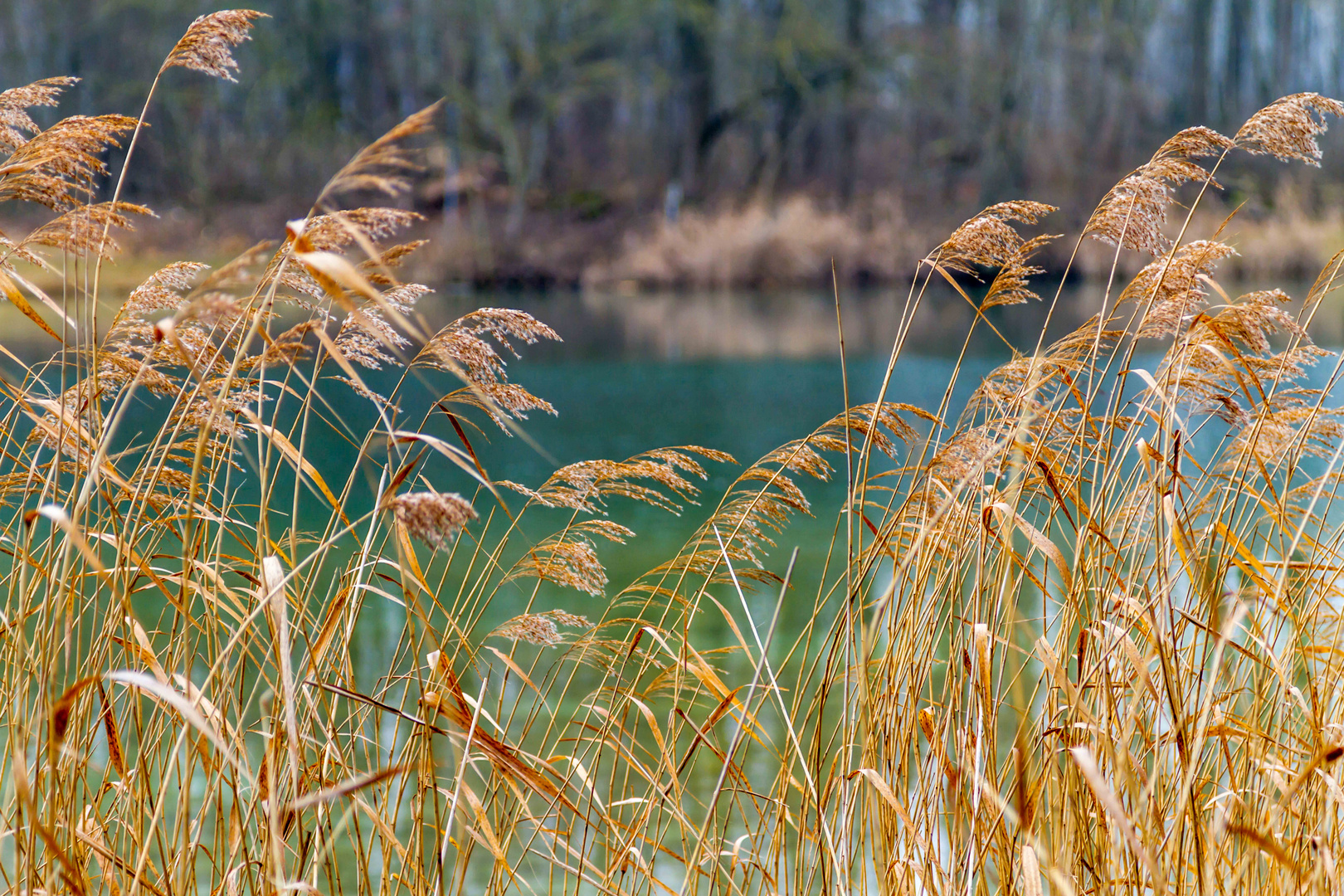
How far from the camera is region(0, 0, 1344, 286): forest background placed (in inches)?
850

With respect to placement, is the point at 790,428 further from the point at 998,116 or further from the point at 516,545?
the point at 998,116

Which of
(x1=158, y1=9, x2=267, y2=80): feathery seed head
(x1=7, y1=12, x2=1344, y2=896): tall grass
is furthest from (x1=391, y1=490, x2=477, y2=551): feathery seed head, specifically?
(x1=158, y1=9, x2=267, y2=80): feathery seed head

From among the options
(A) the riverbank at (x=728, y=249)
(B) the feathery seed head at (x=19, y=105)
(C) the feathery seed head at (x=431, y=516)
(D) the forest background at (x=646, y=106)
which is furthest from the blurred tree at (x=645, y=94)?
(C) the feathery seed head at (x=431, y=516)

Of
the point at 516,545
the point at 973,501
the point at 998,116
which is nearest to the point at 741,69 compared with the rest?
the point at 998,116

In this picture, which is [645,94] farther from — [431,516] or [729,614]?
[431,516]

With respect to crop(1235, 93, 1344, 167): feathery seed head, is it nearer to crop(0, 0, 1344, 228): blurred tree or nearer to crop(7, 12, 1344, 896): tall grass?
crop(7, 12, 1344, 896): tall grass

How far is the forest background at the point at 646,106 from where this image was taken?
21594 mm

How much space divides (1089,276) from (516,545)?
49.0ft

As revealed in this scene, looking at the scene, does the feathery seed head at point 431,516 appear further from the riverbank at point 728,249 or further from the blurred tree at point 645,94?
the blurred tree at point 645,94

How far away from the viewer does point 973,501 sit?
1.34 meters

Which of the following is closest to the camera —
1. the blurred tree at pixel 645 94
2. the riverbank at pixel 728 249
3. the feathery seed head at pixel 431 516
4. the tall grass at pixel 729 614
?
the feathery seed head at pixel 431 516

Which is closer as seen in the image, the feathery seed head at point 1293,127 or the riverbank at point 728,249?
the feathery seed head at point 1293,127

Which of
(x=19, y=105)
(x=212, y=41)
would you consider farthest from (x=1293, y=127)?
(x=19, y=105)

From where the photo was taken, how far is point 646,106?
25266 millimetres
